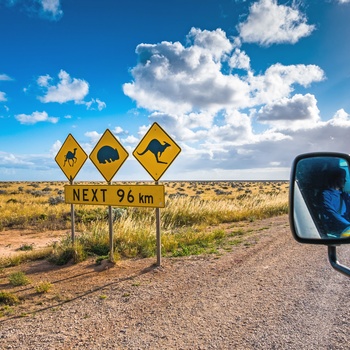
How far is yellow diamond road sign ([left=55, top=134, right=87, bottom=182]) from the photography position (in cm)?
881

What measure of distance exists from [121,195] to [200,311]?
3.67m

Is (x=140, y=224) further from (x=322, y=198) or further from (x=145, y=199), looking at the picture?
(x=322, y=198)

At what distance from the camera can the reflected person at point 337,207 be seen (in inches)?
72.4

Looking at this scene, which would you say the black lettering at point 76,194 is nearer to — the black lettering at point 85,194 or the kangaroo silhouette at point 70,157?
the black lettering at point 85,194

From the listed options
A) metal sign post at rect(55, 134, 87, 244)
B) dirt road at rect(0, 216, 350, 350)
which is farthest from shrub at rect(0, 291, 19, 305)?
metal sign post at rect(55, 134, 87, 244)

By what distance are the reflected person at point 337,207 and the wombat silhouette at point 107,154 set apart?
21.2 feet

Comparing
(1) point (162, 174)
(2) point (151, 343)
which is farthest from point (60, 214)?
(2) point (151, 343)

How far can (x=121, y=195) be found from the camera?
762 cm

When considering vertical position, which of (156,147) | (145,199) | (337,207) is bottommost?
(145,199)

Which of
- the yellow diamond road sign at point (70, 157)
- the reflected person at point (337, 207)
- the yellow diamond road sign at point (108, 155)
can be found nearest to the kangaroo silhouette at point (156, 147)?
the yellow diamond road sign at point (108, 155)

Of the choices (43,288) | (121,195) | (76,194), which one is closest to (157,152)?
(121,195)

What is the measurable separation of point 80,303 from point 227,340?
2642 millimetres

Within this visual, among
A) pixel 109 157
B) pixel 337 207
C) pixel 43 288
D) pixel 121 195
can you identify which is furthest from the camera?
pixel 109 157

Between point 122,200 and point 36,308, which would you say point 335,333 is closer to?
point 36,308
